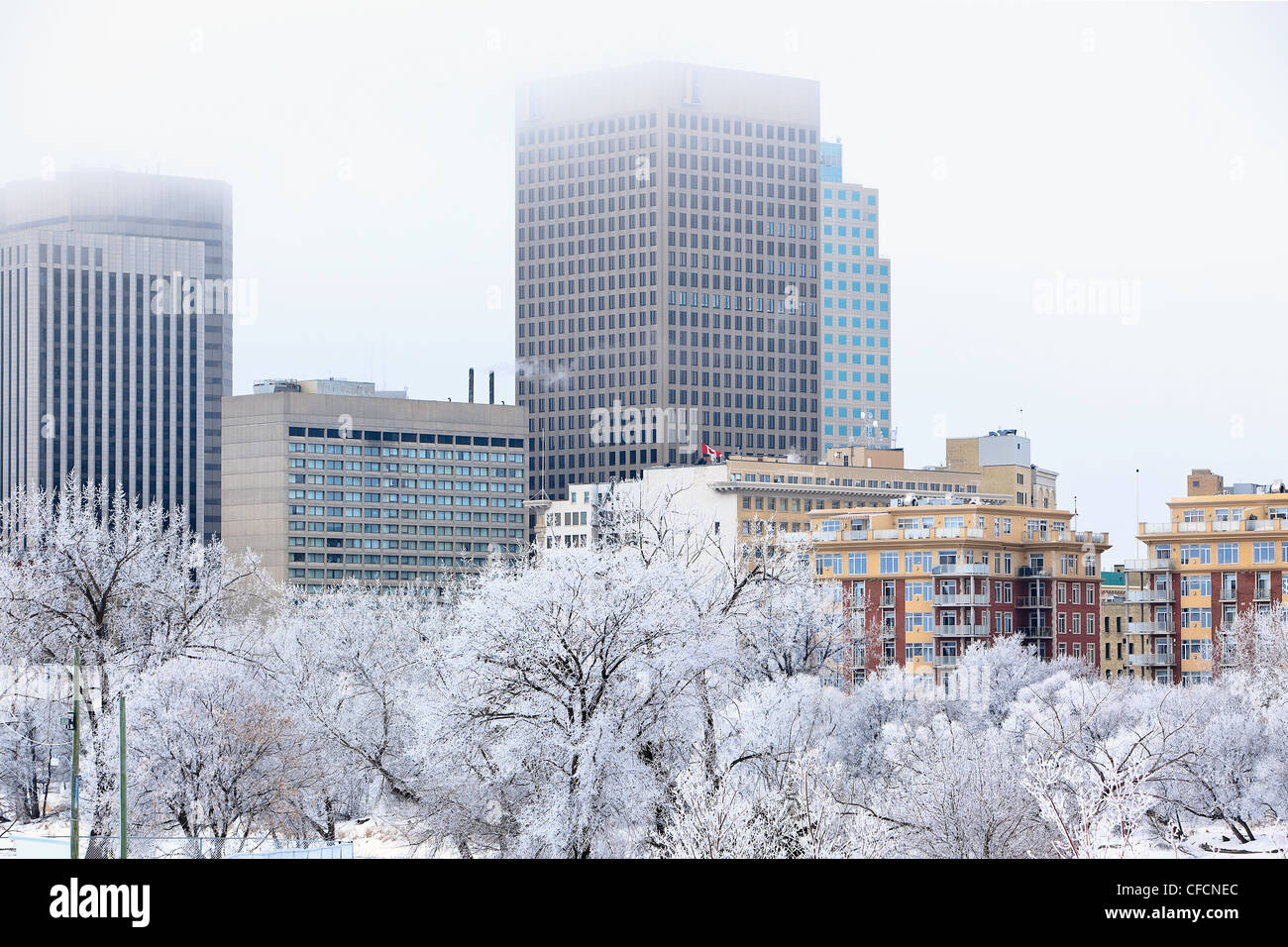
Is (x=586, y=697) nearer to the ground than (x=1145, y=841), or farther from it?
farther from it

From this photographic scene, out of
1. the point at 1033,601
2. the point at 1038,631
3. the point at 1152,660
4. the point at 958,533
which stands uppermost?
the point at 958,533

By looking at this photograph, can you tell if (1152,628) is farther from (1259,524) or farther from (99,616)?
(99,616)

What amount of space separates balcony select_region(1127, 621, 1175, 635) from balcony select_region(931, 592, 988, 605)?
12548 millimetres

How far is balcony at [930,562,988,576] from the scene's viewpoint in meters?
150

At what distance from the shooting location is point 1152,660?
14900 cm

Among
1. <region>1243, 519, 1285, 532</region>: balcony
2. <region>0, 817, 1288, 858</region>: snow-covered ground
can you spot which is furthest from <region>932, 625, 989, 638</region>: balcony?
<region>0, 817, 1288, 858</region>: snow-covered ground

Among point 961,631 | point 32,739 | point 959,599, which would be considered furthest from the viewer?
point 959,599

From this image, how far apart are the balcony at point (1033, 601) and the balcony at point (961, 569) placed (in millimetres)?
5965

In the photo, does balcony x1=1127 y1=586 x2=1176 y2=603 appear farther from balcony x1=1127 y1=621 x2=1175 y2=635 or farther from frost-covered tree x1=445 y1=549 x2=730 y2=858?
frost-covered tree x1=445 y1=549 x2=730 y2=858

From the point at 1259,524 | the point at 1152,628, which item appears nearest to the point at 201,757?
the point at 1152,628

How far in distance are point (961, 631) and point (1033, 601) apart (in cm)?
998

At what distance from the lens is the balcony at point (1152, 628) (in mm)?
149500
